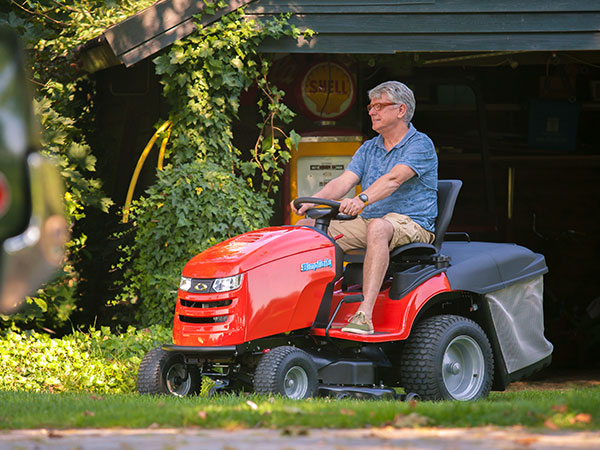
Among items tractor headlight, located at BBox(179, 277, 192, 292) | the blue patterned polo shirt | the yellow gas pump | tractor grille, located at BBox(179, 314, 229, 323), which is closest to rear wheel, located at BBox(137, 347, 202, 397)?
tractor grille, located at BBox(179, 314, 229, 323)

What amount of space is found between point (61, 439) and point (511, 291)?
3.35m

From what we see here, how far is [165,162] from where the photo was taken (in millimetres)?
9836

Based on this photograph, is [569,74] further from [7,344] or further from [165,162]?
[7,344]

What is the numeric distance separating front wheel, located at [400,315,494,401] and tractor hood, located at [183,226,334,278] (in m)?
0.76

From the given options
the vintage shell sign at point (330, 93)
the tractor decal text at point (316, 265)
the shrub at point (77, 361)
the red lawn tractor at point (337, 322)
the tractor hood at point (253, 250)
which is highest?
the vintage shell sign at point (330, 93)

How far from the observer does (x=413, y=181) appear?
18.6 ft

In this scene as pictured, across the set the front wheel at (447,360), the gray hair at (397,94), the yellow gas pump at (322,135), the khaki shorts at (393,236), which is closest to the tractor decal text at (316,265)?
the khaki shorts at (393,236)

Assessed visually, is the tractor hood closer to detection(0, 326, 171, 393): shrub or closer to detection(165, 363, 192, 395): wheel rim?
detection(165, 363, 192, 395): wheel rim

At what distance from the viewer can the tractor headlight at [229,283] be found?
198 inches

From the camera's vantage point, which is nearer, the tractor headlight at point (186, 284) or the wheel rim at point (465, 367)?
the tractor headlight at point (186, 284)

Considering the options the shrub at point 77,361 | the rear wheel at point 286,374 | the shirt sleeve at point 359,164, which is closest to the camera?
the rear wheel at point 286,374

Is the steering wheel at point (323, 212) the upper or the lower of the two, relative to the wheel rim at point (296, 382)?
upper

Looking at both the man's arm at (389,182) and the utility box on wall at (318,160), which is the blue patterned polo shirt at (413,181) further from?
the utility box on wall at (318,160)

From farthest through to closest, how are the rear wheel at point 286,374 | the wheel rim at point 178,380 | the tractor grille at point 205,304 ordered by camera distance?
1. the wheel rim at point 178,380
2. the tractor grille at point 205,304
3. the rear wheel at point 286,374
